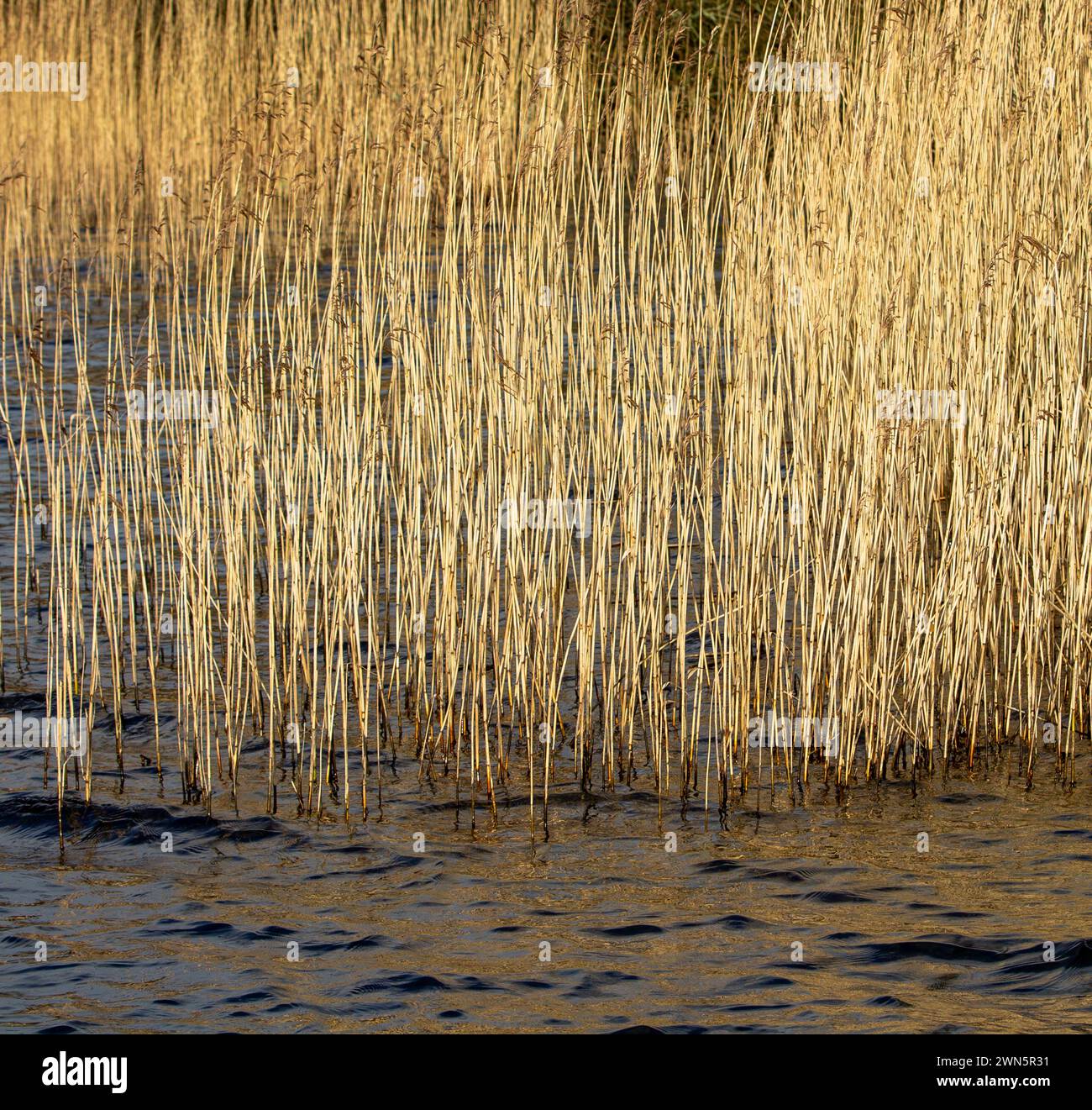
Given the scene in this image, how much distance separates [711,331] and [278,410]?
1270 millimetres

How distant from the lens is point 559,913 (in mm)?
3793

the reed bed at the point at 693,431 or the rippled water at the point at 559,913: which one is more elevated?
the reed bed at the point at 693,431

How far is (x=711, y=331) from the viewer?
178 inches

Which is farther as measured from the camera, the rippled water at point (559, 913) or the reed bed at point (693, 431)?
the reed bed at point (693, 431)

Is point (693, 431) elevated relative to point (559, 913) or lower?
elevated

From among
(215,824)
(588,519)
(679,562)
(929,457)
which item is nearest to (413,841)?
(215,824)

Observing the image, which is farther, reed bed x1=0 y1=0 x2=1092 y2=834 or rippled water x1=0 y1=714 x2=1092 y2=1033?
reed bed x1=0 y1=0 x2=1092 y2=834

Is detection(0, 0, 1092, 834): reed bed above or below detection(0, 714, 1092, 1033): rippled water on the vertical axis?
above

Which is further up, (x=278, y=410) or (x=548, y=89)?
(x=548, y=89)

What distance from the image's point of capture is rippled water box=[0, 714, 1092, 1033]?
11.0 feet

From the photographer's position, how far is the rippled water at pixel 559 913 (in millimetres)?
3352

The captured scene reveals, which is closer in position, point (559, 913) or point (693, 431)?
point (559, 913)
